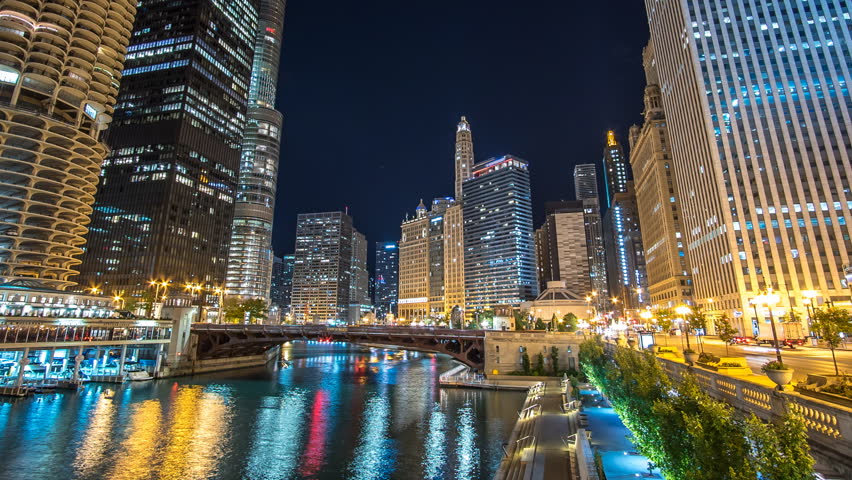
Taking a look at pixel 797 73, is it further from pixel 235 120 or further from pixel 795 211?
pixel 235 120

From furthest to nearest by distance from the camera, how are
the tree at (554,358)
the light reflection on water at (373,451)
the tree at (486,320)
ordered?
the tree at (486,320) → the tree at (554,358) → the light reflection on water at (373,451)

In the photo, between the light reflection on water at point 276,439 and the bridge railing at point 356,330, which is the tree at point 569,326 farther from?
the light reflection on water at point 276,439

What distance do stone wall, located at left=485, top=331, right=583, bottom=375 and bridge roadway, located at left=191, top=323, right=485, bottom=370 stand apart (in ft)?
8.29

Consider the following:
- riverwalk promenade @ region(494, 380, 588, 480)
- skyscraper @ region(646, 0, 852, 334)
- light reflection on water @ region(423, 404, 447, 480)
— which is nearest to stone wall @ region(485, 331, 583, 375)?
riverwalk promenade @ region(494, 380, 588, 480)

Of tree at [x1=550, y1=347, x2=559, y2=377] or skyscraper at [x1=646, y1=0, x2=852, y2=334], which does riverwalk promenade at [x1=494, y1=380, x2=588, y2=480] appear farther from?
skyscraper at [x1=646, y1=0, x2=852, y2=334]

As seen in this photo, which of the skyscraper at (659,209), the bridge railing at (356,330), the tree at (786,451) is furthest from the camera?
the skyscraper at (659,209)

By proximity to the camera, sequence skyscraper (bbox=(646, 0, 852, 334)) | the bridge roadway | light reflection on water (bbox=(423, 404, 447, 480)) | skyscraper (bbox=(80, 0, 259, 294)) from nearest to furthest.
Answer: light reflection on water (bbox=(423, 404, 447, 480)) → the bridge roadway → skyscraper (bbox=(646, 0, 852, 334)) → skyscraper (bbox=(80, 0, 259, 294))

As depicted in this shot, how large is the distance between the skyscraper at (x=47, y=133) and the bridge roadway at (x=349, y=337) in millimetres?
36467

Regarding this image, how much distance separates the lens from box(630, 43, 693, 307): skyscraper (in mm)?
127625

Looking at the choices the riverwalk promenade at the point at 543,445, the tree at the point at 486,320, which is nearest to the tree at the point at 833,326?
the riverwalk promenade at the point at 543,445

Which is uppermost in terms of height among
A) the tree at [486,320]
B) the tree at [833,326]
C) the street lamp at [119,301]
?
the street lamp at [119,301]

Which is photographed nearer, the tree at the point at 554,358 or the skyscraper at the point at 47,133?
the tree at the point at 554,358

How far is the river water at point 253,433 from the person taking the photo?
32.2 metres

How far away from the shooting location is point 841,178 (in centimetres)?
8700
